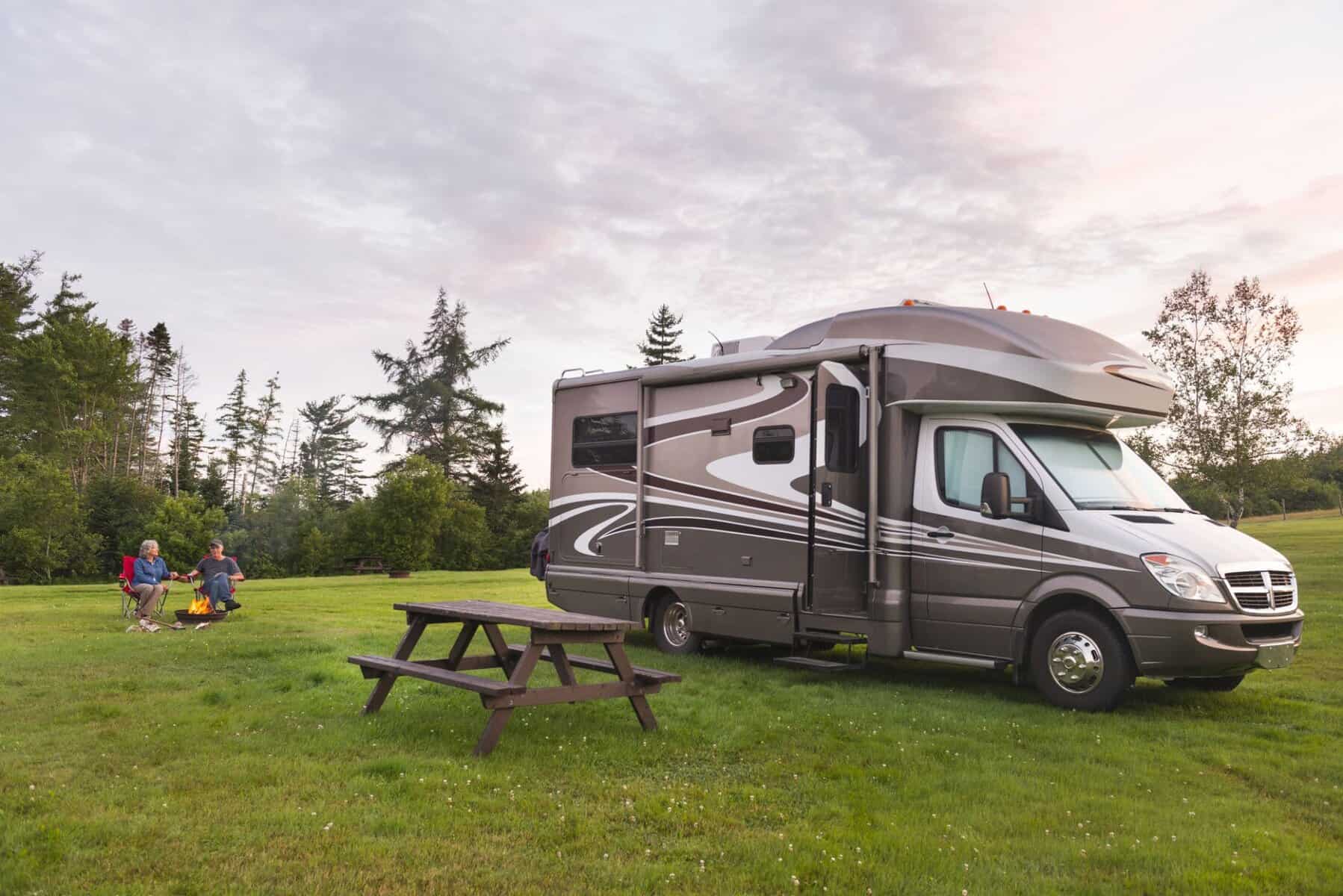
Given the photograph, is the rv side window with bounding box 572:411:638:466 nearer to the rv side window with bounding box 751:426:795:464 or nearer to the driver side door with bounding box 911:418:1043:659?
the rv side window with bounding box 751:426:795:464

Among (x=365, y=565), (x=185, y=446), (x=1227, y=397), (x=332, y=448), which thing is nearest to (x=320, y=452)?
(x=332, y=448)

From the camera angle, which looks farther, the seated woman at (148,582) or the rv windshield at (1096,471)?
the seated woman at (148,582)

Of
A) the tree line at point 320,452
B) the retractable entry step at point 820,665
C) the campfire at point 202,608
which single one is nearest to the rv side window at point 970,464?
the retractable entry step at point 820,665

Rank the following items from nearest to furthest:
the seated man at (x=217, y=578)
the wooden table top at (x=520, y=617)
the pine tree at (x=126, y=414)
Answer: the wooden table top at (x=520, y=617)
the seated man at (x=217, y=578)
the pine tree at (x=126, y=414)

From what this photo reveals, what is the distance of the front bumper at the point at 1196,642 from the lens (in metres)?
8.16

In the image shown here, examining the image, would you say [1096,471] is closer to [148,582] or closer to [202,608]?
[202,608]

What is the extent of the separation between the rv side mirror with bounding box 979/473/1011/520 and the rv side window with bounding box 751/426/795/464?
212 centimetres

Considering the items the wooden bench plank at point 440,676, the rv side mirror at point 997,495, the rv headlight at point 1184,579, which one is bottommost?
the wooden bench plank at point 440,676

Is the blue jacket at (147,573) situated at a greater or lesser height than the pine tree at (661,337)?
lesser

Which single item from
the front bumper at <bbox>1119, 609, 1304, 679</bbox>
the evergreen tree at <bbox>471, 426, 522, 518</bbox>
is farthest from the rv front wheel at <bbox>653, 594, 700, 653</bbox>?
the evergreen tree at <bbox>471, 426, 522, 518</bbox>

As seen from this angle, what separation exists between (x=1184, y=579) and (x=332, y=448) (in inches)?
2719

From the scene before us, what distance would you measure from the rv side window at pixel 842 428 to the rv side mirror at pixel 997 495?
4.60 ft

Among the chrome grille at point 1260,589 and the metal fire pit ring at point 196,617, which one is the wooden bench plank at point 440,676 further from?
the metal fire pit ring at point 196,617

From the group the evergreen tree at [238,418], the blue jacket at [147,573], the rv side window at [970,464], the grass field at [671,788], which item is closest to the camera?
the grass field at [671,788]
